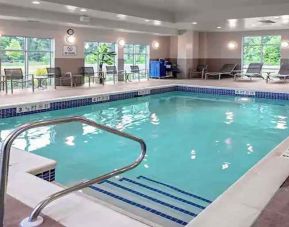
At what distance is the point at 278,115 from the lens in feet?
25.6

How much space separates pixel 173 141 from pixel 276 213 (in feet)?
10.7

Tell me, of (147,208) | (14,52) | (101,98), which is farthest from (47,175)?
(14,52)

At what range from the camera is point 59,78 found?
37.7ft

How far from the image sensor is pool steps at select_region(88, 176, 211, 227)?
8.59 feet

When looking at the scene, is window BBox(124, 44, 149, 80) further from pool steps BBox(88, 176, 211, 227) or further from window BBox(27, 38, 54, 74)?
pool steps BBox(88, 176, 211, 227)

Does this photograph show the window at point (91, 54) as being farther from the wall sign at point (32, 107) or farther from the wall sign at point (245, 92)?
the wall sign at point (32, 107)

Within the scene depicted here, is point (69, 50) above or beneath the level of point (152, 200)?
above

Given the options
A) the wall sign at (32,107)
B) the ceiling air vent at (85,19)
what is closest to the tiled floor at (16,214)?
the wall sign at (32,107)

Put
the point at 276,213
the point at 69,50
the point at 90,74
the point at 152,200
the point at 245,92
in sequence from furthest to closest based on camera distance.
→ the point at 90,74 → the point at 69,50 → the point at 245,92 → the point at 152,200 → the point at 276,213

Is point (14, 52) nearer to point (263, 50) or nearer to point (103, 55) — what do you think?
point (103, 55)

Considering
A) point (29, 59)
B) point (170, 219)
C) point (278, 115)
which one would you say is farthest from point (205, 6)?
point (170, 219)

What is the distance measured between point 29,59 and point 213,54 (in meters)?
8.75

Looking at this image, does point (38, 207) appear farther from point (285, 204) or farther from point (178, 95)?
point (178, 95)

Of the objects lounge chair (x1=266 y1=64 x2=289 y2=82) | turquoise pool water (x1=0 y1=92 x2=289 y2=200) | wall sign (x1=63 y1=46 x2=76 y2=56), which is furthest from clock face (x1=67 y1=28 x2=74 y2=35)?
lounge chair (x1=266 y1=64 x2=289 y2=82)
